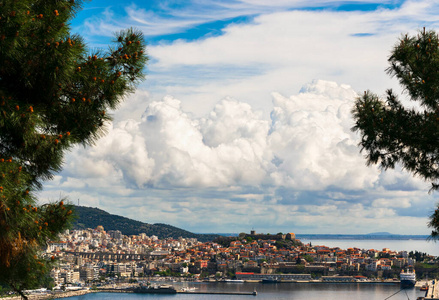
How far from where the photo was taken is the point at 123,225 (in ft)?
402

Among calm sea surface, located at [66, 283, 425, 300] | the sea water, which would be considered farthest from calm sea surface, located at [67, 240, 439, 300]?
the sea water

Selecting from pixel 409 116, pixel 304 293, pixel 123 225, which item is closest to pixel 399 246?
pixel 123 225

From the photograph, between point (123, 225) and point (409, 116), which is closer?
point (409, 116)

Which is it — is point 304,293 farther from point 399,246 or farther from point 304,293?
point 399,246

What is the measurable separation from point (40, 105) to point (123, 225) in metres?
122

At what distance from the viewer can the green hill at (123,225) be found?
4587 inches

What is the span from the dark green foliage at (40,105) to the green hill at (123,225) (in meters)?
110

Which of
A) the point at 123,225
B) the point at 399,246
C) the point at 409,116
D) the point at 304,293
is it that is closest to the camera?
the point at 409,116

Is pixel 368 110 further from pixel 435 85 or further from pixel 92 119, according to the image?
pixel 92 119

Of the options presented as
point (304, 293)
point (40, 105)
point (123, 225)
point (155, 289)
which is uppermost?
point (123, 225)

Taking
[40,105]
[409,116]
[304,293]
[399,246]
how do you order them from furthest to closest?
[399,246]
[304,293]
[409,116]
[40,105]

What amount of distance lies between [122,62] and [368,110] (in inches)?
74.8

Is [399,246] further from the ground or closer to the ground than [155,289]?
further from the ground

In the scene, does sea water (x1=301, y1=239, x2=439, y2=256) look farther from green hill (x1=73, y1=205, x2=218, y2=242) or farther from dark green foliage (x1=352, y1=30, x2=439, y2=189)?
dark green foliage (x1=352, y1=30, x2=439, y2=189)
